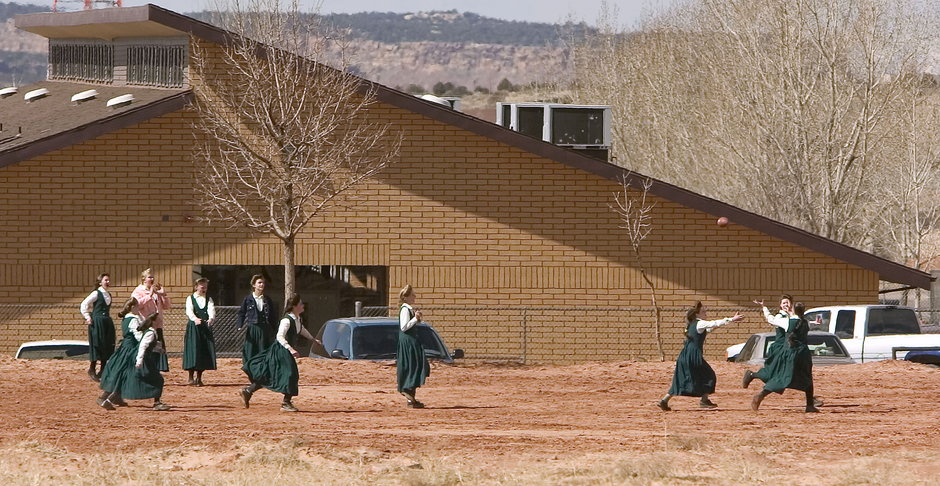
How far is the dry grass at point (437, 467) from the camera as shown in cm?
1303

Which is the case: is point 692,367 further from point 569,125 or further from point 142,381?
point 569,125

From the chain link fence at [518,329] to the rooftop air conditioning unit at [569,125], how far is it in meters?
5.64

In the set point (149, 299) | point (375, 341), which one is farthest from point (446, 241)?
point (149, 299)

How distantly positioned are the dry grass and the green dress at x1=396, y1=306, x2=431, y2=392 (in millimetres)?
4344

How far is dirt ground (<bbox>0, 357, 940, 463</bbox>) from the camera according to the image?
51.4 feet

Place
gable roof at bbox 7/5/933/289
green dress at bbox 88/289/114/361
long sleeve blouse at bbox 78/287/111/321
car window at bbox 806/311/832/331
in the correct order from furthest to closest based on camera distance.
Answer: gable roof at bbox 7/5/933/289 → car window at bbox 806/311/832/331 → green dress at bbox 88/289/114/361 → long sleeve blouse at bbox 78/287/111/321

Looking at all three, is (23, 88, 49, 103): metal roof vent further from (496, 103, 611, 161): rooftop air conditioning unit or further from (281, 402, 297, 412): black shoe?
(281, 402, 297, 412): black shoe

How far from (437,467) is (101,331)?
381 inches

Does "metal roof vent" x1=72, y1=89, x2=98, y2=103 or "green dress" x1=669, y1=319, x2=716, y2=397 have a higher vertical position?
"metal roof vent" x1=72, y1=89, x2=98, y2=103

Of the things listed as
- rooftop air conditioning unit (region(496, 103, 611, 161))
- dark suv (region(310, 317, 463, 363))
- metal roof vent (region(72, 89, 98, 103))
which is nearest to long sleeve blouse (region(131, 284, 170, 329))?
dark suv (region(310, 317, 463, 363))

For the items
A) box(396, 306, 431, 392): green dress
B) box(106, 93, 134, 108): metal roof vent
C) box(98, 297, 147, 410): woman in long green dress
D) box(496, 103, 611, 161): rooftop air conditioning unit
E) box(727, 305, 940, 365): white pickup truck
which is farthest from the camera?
box(496, 103, 611, 161): rooftop air conditioning unit

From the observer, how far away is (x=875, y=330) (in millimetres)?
27297

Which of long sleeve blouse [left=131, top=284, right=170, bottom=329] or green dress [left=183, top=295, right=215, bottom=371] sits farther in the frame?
green dress [left=183, top=295, right=215, bottom=371]

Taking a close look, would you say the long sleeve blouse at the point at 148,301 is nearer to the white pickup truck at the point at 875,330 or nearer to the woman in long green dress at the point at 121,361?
the woman in long green dress at the point at 121,361
